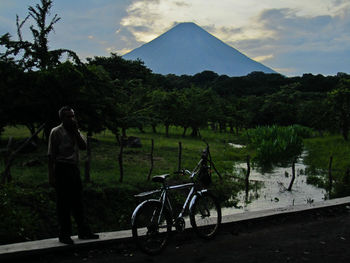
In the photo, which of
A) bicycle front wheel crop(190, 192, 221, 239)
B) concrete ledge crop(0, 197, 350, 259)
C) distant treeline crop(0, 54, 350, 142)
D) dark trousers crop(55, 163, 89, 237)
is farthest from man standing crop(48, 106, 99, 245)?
distant treeline crop(0, 54, 350, 142)

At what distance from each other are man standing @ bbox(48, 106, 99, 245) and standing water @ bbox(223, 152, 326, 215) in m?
5.10

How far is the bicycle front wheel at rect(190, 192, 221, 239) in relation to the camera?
207 inches

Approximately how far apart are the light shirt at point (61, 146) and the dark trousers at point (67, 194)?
3.7 inches

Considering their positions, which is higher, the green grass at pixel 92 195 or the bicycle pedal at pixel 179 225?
the bicycle pedal at pixel 179 225

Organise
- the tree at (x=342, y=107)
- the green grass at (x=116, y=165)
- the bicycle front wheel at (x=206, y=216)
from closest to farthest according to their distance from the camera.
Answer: the bicycle front wheel at (x=206, y=216) < the green grass at (x=116, y=165) < the tree at (x=342, y=107)

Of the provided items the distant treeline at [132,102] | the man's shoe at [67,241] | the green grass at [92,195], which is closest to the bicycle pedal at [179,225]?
the man's shoe at [67,241]

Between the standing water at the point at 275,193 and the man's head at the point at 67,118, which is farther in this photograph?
the standing water at the point at 275,193

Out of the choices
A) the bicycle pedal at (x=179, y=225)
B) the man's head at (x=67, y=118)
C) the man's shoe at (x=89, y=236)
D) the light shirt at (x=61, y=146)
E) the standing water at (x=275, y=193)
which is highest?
the man's head at (x=67, y=118)

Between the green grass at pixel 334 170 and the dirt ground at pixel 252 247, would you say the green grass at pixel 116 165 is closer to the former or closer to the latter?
the green grass at pixel 334 170

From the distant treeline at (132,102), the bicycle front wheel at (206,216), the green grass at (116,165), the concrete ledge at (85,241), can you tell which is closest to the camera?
the concrete ledge at (85,241)

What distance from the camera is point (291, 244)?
509 centimetres

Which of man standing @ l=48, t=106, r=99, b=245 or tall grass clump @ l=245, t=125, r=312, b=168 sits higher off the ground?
man standing @ l=48, t=106, r=99, b=245

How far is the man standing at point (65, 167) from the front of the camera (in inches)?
177

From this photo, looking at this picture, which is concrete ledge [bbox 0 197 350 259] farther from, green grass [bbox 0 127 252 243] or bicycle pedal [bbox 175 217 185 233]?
green grass [bbox 0 127 252 243]
